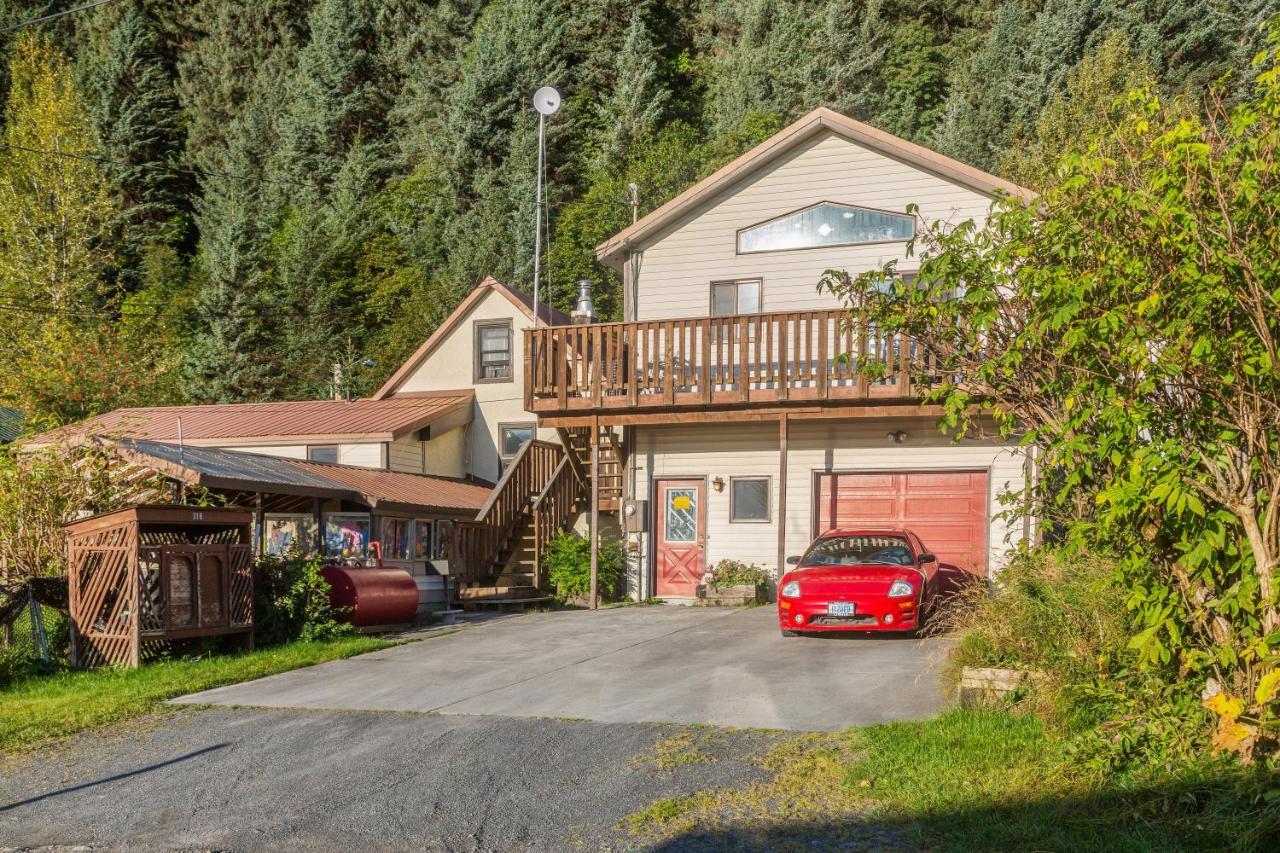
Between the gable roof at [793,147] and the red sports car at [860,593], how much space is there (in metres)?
7.03

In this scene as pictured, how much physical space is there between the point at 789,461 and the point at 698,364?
2326mm

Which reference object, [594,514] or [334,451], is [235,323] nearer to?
[334,451]

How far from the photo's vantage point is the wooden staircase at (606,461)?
21672 millimetres

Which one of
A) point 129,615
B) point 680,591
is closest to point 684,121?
point 680,591

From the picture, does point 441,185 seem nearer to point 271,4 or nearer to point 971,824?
point 271,4

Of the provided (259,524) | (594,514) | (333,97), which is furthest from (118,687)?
(333,97)

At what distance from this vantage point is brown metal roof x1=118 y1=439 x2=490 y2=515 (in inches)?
622

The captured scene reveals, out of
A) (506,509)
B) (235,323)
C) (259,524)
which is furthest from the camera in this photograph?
(235,323)

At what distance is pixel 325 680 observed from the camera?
13031 millimetres

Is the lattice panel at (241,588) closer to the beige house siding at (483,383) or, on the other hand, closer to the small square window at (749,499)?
the small square window at (749,499)

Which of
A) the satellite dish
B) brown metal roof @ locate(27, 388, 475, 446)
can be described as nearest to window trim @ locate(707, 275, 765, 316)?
the satellite dish

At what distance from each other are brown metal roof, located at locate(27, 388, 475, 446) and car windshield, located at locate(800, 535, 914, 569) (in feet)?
40.2

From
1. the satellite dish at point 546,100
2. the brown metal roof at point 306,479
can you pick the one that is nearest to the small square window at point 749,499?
the brown metal roof at point 306,479

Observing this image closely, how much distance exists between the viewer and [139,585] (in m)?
13.8
